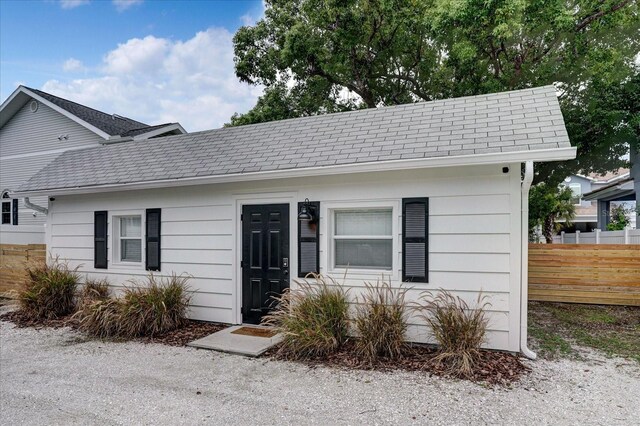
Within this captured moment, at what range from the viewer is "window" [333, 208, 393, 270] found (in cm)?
538

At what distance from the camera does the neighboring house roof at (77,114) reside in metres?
13.5

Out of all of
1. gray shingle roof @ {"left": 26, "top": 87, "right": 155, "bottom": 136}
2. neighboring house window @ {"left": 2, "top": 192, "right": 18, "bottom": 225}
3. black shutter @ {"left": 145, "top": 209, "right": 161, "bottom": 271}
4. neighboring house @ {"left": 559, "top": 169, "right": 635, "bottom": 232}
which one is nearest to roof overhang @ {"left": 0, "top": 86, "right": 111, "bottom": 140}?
gray shingle roof @ {"left": 26, "top": 87, "right": 155, "bottom": 136}

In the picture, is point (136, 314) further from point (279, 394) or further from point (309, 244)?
point (279, 394)

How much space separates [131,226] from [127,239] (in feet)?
0.83

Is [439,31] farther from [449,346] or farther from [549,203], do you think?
[449,346]

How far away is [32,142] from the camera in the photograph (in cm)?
1477

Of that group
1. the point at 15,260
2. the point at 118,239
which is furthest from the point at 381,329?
the point at 15,260

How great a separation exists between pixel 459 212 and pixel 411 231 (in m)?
0.63

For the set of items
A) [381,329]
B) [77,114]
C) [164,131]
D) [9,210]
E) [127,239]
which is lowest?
[381,329]

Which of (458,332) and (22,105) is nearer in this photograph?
(458,332)

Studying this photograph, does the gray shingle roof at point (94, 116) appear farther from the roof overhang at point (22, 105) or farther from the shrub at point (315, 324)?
the shrub at point (315, 324)

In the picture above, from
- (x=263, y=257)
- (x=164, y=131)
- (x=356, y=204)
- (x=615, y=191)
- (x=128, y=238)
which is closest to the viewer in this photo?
(x=356, y=204)

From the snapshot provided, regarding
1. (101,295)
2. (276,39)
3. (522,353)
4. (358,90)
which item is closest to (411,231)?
(522,353)

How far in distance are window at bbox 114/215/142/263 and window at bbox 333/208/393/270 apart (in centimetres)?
386
